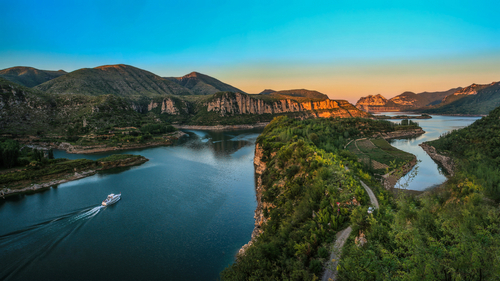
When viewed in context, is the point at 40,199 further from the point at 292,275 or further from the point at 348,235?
the point at 348,235

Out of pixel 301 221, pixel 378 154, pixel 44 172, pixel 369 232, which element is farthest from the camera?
pixel 378 154

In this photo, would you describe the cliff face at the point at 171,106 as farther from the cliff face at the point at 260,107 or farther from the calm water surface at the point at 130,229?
the calm water surface at the point at 130,229

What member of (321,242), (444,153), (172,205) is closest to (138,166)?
(172,205)

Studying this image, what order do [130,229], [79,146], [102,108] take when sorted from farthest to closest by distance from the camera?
1. [102,108]
2. [79,146]
3. [130,229]

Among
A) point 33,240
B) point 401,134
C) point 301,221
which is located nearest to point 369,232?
point 301,221

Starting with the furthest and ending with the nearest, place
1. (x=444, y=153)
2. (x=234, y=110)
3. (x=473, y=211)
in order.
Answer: (x=234, y=110) → (x=444, y=153) → (x=473, y=211)

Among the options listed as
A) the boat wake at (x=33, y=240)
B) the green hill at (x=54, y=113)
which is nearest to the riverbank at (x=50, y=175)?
the boat wake at (x=33, y=240)

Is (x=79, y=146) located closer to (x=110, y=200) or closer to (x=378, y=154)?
(x=110, y=200)
